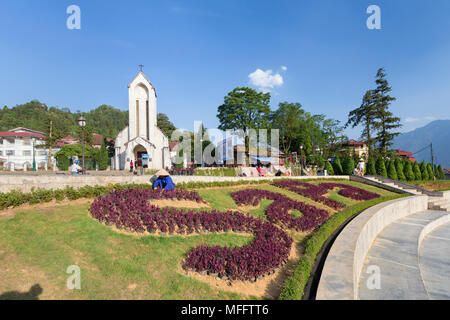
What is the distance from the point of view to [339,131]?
46250 millimetres

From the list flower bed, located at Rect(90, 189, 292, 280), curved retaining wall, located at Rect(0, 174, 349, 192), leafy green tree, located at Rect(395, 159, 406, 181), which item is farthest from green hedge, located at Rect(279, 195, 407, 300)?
leafy green tree, located at Rect(395, 159, 406, 181)

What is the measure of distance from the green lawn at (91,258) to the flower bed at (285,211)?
2621 mm

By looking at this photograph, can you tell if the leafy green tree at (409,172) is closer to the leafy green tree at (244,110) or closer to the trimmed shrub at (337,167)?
the trimmed shrub at (337,167)

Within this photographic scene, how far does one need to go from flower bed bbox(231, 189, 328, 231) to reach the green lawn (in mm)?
2621

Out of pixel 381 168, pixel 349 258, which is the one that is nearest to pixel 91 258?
pixel 349 258

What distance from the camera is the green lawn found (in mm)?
3533

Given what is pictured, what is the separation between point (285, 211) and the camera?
9.05 meters

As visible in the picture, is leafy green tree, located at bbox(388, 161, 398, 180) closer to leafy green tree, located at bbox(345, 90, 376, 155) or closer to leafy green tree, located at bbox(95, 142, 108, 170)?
leafy green tree, located at bbox(345, 90, 376, 155)

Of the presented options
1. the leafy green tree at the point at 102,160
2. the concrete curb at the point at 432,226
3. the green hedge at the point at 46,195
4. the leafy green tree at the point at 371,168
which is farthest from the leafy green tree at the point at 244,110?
the green hedge at the point at 46,195

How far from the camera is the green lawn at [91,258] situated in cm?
353

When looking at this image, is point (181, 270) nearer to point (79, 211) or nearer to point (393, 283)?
point (79, 211)

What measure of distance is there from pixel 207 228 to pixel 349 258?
3.66m

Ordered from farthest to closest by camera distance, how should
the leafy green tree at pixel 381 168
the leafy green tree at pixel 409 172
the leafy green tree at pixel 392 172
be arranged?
the leafy green tree at pixel 409 172, the leafy green tree at pixel 392 172, the leafy green tree at pixel 381 168

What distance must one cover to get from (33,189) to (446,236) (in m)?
17.4
